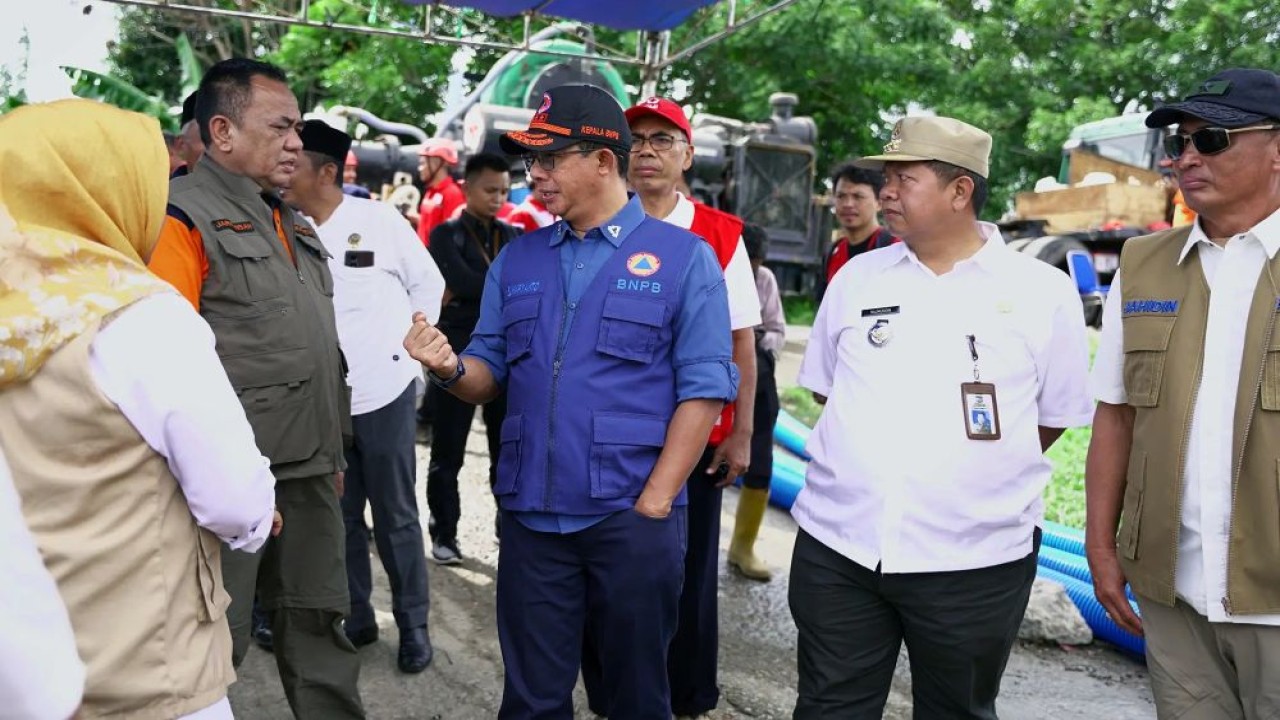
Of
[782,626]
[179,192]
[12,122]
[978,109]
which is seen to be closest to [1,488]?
[12,122]

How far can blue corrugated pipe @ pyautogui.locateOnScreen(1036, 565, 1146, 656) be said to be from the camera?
4816mm

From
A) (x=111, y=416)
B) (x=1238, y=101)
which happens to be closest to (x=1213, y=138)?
(x=1238, y=101)

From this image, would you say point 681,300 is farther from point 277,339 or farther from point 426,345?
point 277,339

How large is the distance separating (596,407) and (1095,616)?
3301 mm

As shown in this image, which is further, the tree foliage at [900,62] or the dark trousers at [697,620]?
the tree foliage at [900,62]

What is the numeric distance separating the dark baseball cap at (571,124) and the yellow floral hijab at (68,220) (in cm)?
106

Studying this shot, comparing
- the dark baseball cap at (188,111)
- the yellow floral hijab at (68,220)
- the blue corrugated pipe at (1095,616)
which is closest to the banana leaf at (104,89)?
the dark baseball cap at (188,111)

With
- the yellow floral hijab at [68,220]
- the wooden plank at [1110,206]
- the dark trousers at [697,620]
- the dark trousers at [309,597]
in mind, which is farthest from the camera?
the wooden plank at [1110,206]

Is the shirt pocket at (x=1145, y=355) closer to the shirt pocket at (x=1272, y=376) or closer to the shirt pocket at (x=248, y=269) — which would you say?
the shirt pocket at (x=1272, y=376)

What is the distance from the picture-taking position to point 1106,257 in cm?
1423

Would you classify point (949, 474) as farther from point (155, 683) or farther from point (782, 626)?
point (782, 626)

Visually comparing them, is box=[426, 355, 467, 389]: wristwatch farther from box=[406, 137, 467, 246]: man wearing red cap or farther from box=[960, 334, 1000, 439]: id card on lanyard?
box=[406, 137, 467, 246]: man wearing red cap

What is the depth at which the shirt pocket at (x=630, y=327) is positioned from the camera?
2.76 meters

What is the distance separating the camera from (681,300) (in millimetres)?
2838
